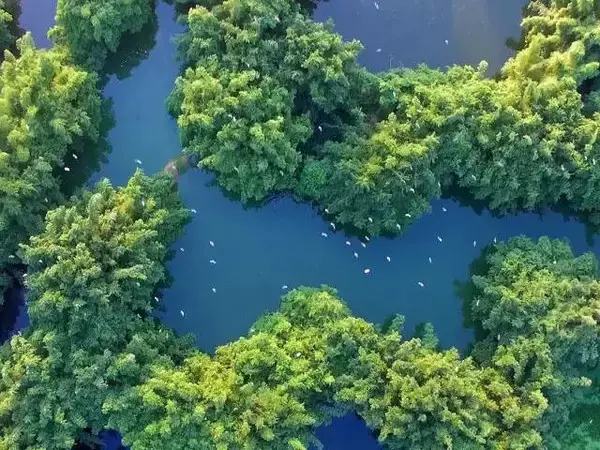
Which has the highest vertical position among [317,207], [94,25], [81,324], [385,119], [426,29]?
[426,29]

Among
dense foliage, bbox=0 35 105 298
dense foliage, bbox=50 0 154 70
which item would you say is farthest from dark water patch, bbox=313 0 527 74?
dense foliage, bbox=0 35 105 298

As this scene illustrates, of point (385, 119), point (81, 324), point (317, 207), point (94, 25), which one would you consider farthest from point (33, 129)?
point (385, 119)

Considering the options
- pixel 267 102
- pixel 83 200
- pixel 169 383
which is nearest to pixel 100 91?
pixel 83 200

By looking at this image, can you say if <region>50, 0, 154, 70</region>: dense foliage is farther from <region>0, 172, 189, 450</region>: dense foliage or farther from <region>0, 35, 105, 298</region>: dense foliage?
<region>0, 172, 189, 450</region>: dense foliage

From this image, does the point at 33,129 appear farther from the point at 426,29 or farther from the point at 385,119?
the point at 426,29

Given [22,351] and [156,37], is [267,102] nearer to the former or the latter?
[156,37]

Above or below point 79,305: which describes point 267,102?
above
